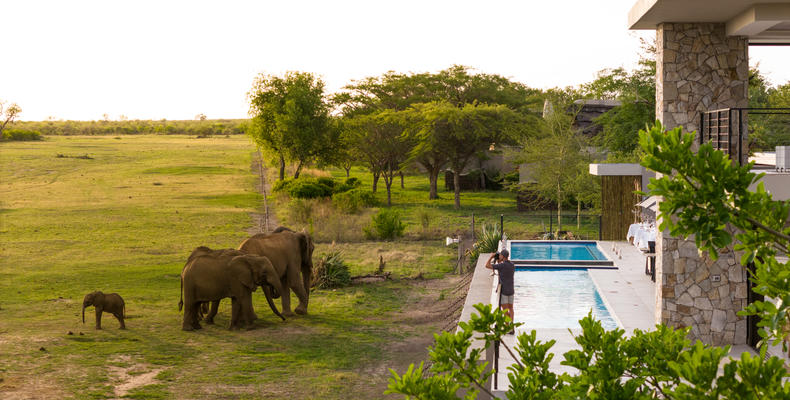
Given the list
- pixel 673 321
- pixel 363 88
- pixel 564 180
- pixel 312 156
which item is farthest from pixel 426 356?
pixel 363 88

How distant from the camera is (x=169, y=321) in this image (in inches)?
623

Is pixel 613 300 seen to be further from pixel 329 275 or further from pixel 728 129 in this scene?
pixel 329 275

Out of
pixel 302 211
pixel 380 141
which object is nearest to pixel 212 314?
pixel 302 211

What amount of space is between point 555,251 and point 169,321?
13563 mm

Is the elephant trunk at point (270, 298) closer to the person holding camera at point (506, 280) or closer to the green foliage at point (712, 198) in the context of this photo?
the person holding camera at point (506, 280)

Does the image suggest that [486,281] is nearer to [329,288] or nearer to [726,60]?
[329,288]

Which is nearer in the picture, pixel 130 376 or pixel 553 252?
pixel 130 376

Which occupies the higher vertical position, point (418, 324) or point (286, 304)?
point (286, 304)

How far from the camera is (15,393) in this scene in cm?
1098

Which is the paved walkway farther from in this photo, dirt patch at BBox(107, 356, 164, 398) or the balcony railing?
dirt patch at BBox(107, 356, 164, 398)

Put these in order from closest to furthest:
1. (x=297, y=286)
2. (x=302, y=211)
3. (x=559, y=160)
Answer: (x=297, y=286)
(x=559, y=160)
(x=302, y=211)

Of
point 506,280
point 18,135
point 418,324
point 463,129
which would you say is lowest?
point 418,324

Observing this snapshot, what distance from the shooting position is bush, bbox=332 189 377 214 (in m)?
36.8

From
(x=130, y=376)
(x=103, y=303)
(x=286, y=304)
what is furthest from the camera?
(x=286, y=304)
